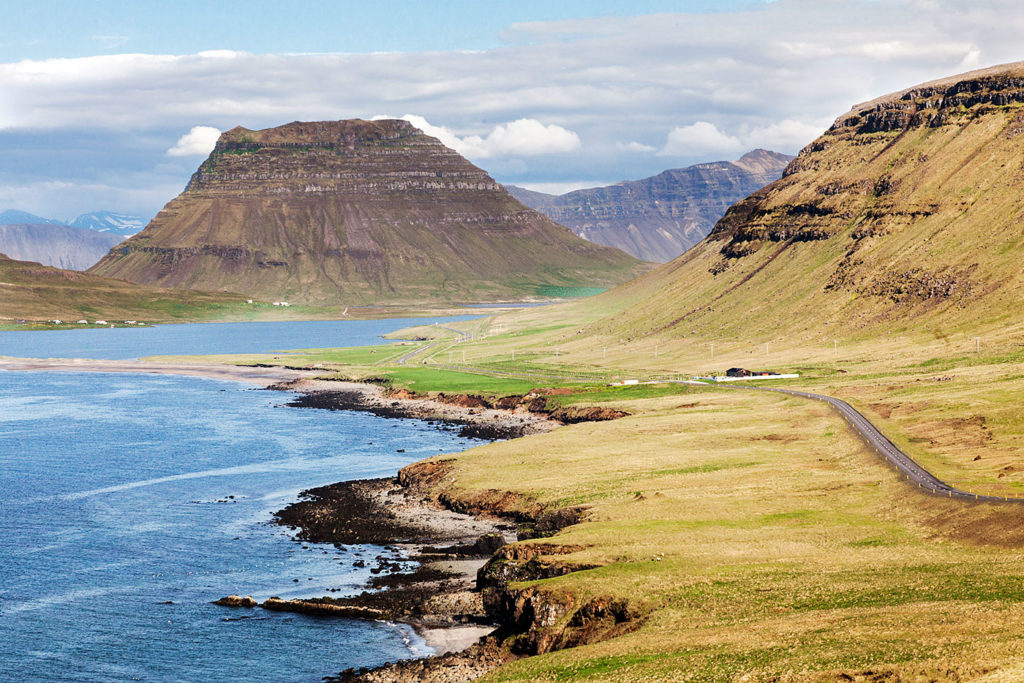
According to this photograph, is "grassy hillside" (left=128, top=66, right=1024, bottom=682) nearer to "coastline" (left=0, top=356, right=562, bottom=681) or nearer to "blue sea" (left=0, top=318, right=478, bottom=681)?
"coastline" (left=0, top=356, right=562, bottom=681)

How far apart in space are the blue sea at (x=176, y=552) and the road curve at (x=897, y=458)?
42799mm

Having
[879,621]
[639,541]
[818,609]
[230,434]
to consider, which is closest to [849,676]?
[879,621]

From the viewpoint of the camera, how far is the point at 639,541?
71.6 m

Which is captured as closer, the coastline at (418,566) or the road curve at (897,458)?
the coastline at (418,566)

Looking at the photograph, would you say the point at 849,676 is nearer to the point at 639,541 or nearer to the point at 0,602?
the point at 639,541

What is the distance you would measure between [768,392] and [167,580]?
107573 millimetres

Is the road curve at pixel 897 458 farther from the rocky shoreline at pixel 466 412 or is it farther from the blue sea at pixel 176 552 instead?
the rocky shoreline at pixel 466 412

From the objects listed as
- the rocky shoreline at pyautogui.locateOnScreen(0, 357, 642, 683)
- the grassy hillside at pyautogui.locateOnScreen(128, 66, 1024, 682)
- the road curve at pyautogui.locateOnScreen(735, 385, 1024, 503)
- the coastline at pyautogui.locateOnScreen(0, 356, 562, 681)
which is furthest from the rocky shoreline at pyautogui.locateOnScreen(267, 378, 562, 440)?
the road curve at pyautogui.locateOnScreen(735, 385, 1024, 503)

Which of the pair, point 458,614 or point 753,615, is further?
point 458,614

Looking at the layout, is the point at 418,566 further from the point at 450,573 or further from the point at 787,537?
the point at 787,537

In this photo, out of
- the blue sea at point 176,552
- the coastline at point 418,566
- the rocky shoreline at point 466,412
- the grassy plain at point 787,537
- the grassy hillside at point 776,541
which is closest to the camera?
the grassy plain at point 787,537

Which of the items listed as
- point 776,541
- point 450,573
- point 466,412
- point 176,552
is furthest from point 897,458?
point 466,412

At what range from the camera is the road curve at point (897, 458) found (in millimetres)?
76375

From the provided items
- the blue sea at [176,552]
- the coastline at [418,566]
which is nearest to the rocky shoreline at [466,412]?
the blue sea at [176,552]
